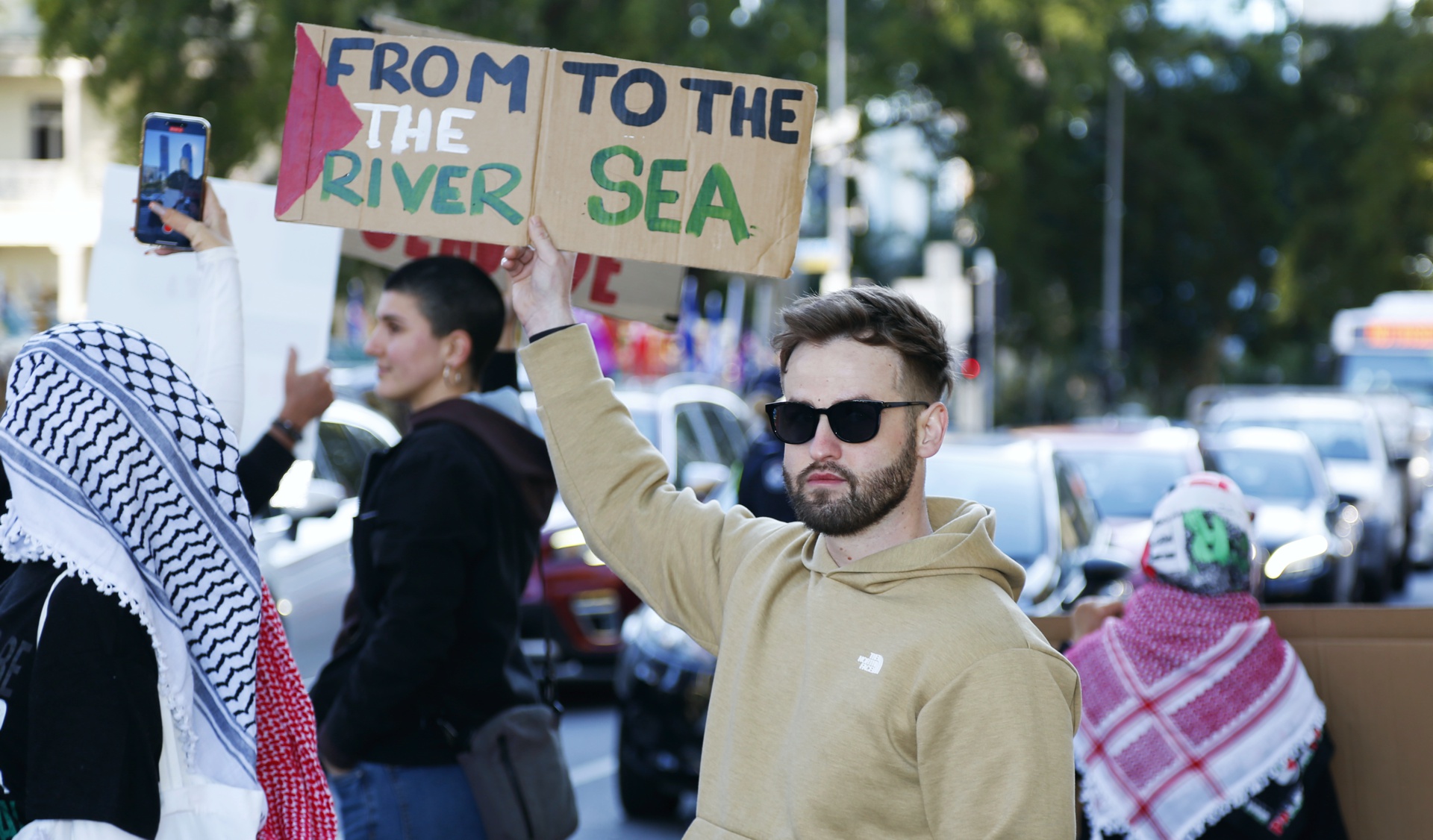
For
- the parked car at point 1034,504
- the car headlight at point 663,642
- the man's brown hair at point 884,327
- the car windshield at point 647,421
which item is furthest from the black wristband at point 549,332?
the car windshield at point 647,421

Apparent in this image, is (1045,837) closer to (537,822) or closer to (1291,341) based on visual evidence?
(537,822)

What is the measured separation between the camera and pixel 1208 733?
3414 millimetres

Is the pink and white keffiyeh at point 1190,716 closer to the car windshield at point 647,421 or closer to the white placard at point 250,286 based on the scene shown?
the white placard at point 250,286

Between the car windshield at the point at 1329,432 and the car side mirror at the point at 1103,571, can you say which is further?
the car windshield at the point at 1329,432

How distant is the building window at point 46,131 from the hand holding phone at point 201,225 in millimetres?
34710

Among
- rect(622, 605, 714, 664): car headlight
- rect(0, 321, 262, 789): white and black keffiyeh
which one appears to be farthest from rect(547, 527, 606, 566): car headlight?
rect(0, 321, 262, 789): white and black keffiyeh

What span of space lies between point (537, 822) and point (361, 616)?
1.93 feet

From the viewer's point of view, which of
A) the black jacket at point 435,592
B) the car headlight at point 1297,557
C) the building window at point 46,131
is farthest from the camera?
the building window at point 46,131

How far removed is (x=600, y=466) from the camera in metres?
2.73

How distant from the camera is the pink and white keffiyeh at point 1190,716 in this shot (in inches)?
134

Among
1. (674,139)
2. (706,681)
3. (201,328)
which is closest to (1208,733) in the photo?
(674,139)

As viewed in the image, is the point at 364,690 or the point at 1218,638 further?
the point at 1218,638

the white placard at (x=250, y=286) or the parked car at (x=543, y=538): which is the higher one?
the white placard at (x=250, y=286)

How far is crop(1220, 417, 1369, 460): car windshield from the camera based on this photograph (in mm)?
16500
